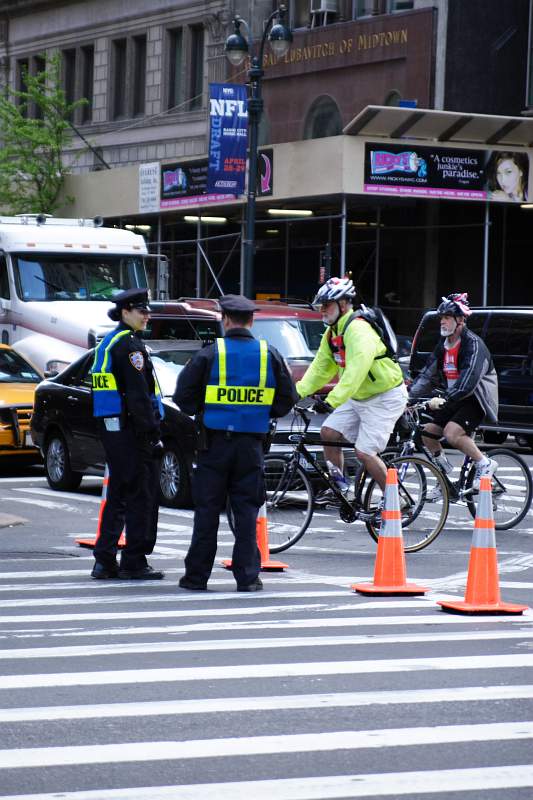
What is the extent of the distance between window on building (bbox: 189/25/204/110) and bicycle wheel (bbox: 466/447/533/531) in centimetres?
3298

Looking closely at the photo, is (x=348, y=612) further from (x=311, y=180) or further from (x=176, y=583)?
(x=311, y=180)

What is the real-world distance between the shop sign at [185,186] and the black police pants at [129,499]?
23.2 meters

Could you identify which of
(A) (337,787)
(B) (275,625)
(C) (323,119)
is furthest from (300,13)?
(A) (337,787)

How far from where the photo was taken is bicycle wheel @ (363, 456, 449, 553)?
12.7 meters

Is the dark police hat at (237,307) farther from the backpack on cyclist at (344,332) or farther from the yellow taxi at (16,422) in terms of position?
the yellow taxi at (16,422)

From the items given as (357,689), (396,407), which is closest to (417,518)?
(396,407)

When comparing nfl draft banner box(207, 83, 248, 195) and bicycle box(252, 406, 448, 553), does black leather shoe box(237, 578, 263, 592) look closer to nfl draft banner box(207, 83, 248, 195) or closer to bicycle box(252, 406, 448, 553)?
bicycle box(252, 406, 448, 553)

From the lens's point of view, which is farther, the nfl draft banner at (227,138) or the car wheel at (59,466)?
the nfl draft banner at (227,138)

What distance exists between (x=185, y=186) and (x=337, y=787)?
30.8m

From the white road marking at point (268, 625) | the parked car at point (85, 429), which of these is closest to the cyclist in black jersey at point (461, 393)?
the parked car at point (85, 429)

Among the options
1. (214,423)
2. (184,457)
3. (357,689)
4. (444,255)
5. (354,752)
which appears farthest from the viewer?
(444,255)

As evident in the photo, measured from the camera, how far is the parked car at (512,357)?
22266 mm

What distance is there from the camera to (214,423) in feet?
33.3

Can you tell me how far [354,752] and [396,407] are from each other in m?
6.65
